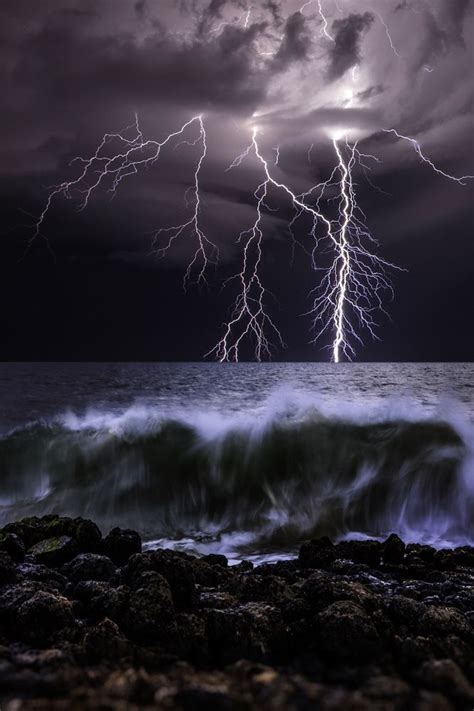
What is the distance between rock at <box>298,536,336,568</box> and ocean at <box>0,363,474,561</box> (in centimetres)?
132

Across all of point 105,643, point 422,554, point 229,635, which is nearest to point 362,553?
point 422,554

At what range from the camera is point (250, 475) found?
10.6 meters

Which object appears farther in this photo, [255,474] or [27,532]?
[255,474]

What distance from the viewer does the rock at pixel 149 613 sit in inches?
133

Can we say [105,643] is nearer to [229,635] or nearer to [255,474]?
[229,635]

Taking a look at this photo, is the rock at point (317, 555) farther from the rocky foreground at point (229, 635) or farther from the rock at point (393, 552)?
the rock at point (393, 552)

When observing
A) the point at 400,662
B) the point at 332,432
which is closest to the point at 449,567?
the point at 400,662

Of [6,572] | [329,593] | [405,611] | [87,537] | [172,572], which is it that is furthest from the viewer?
[87,537]

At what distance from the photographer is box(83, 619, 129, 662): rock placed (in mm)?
2961

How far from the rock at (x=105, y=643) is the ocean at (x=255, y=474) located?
4216mm

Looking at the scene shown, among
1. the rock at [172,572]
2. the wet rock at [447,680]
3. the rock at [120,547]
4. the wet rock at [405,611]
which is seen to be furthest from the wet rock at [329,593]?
the rock at [120,547]

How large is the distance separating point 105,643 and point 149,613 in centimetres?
40

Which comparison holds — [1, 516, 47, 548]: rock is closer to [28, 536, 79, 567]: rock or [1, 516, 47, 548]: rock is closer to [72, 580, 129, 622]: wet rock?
[28, 536, 79, 567]: rock

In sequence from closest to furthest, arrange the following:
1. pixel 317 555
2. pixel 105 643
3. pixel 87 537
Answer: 1. pixel 105 643
2. pixel 317 555
3. pixel 87 537
